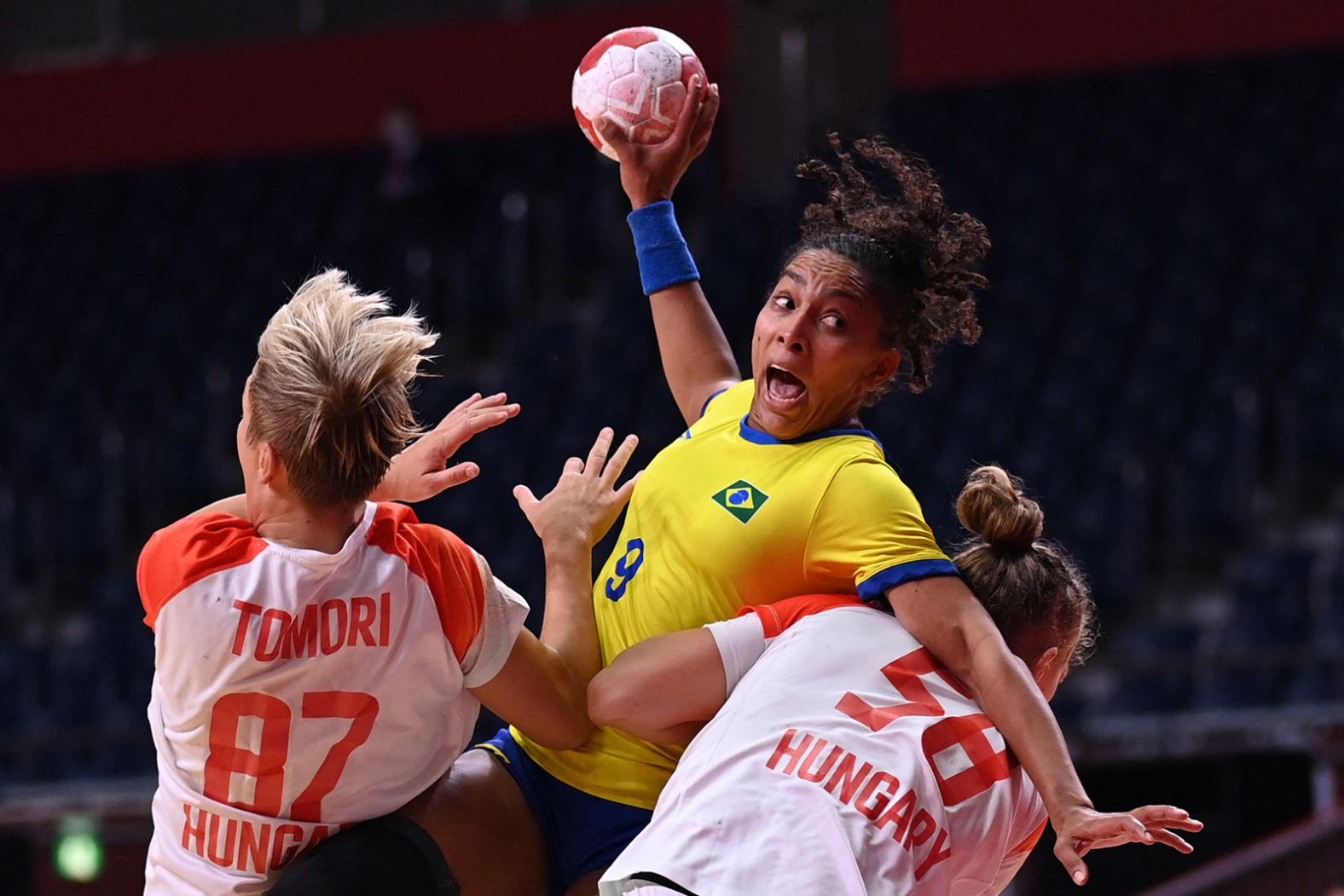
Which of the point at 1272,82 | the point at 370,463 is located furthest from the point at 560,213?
the point at 370,463

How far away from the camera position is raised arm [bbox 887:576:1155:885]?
2.41 m

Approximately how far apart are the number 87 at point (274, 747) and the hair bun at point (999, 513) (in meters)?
1.04

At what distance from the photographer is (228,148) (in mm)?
13891

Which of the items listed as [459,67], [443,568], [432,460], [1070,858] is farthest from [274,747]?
[459,67]

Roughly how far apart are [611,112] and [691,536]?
34.4 inches

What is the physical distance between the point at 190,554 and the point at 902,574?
104 cm

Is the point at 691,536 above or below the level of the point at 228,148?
above

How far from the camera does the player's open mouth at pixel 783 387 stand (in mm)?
2906

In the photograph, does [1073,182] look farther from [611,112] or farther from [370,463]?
[370,463]

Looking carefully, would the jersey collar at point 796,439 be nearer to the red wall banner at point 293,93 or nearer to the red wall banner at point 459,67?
the red wall banner at point 459,67

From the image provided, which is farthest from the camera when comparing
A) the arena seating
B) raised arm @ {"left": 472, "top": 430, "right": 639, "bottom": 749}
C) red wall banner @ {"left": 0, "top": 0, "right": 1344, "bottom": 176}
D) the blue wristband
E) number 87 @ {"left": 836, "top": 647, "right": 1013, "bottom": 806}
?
red wall banner @ {"left": 0, "top": 0, "right": 1344, "bottom": 176}

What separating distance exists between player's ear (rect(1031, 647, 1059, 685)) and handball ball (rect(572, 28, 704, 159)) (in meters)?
1.19

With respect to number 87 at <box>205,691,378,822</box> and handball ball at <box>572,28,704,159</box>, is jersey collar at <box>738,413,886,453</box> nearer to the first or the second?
handball ball at <box>572,28,704,159</box>

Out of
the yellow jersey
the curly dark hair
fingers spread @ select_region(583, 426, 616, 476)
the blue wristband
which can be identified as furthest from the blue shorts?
the blue wristband
